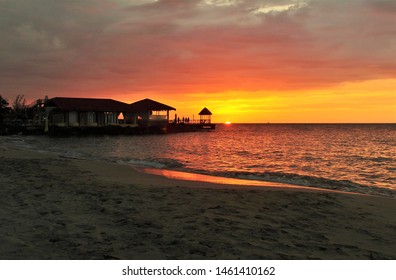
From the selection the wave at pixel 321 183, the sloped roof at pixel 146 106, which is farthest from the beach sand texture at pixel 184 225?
the sloped roof at pixel 146 106

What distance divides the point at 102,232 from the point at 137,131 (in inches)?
2297

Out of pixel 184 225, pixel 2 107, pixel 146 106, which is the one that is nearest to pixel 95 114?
pixel 146 106

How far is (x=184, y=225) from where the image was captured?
5352 mm

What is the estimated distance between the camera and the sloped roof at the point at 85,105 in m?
53.4

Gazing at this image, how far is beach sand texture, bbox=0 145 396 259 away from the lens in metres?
4.30

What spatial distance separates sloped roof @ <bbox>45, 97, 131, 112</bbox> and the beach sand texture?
48.3 meters

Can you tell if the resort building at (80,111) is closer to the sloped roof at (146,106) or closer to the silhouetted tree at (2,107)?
the sloped roof at (146,106)

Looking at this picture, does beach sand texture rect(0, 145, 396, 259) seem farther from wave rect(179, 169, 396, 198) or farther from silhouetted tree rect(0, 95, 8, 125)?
silhouetted tree rect(0, 95, 8, 125)

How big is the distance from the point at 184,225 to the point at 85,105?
54.0 metres

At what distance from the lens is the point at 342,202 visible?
812 centimetres

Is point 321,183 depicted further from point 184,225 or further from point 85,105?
point 85,105

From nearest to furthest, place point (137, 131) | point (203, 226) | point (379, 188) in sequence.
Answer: point (203, 226), point (379, 188), point (137, 131)
